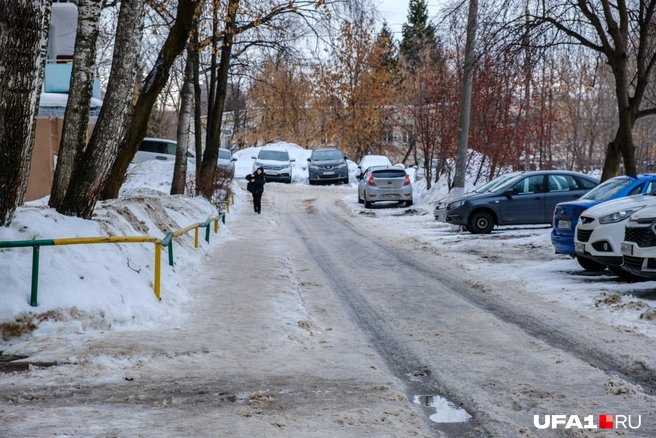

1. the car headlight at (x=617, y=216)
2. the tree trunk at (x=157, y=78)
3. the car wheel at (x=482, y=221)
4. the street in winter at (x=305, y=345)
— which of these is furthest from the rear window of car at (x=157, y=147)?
the car headlight at (x=617, y=216)

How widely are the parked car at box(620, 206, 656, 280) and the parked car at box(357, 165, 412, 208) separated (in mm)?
17778

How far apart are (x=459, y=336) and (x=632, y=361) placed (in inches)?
71.7

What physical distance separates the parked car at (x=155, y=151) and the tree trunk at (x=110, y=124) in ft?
71.7

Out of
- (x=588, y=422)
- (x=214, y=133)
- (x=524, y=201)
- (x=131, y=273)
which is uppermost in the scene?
(x=214, y=133)

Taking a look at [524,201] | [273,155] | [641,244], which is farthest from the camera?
[273,155]

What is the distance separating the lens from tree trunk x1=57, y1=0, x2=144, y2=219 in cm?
990

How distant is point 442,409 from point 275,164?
34.4m

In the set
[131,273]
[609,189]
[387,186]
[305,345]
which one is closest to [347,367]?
[305,345]

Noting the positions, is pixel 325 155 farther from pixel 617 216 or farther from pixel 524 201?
pixel 617 216

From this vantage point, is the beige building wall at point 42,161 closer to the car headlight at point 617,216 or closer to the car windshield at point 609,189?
the car windshield at point 609,189

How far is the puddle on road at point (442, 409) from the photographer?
516cm

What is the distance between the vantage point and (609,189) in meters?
13.9

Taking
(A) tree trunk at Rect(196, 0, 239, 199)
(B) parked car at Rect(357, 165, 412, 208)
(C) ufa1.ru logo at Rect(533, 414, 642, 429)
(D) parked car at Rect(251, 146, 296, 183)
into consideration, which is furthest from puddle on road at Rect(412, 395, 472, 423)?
(D) parked car at Rect(251, 146, 296, 183)

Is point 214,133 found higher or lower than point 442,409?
higher
